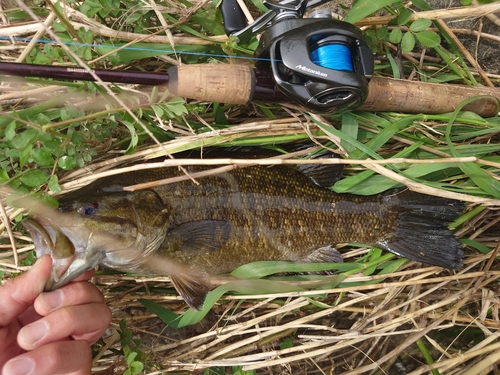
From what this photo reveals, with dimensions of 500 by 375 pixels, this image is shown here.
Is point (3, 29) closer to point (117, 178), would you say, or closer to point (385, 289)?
point (117, 178)

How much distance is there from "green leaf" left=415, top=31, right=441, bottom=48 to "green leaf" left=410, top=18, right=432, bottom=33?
27 mm

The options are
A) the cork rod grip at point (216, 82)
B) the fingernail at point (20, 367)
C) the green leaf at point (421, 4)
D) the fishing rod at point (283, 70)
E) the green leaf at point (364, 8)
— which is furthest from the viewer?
the green leaf at point (421, 4)

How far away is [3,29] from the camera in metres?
2.34

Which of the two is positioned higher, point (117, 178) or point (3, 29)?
point (3, 29)

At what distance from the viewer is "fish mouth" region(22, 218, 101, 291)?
78.9 inches

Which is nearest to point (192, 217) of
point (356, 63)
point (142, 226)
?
point (142, 226)

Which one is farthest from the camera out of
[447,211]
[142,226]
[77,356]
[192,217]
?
[447,211]

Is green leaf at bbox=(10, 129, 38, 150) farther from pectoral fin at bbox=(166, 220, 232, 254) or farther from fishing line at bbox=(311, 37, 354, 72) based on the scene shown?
fishing line at bbox=(311, 37, 354, 72)

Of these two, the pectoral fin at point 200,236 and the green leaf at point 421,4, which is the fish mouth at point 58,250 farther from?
the green leaf at point 421,4

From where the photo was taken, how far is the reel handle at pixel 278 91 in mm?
2102

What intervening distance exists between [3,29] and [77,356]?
1797 mm

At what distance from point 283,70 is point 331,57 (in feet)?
0.77

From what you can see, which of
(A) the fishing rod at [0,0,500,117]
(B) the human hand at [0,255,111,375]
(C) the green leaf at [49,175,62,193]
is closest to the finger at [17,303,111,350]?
(B) the human hand at [0,255,111,375]

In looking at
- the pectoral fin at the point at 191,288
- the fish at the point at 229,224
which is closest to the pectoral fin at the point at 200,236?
the fish at the point at 229,224
